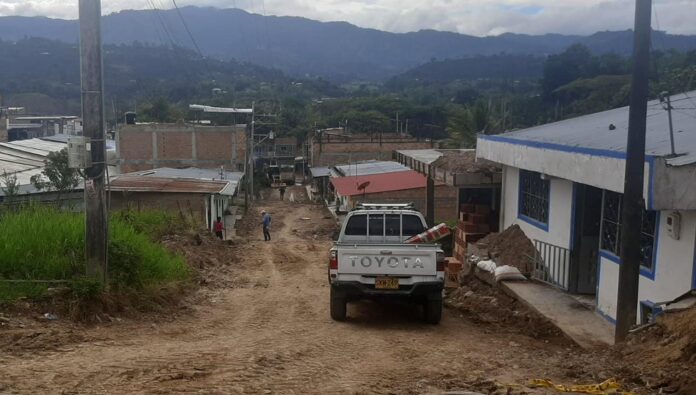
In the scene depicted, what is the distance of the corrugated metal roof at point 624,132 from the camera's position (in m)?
8.81

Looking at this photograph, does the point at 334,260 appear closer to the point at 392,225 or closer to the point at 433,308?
the point at 433,308

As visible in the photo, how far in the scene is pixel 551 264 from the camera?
41.0 feet

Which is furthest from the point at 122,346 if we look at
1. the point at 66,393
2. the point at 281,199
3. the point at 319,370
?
the point at 281,199

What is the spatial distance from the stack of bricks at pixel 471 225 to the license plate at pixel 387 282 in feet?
22.9

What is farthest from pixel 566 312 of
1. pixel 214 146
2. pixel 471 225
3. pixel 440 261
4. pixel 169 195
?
pixel 214 146

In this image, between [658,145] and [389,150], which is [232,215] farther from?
[658,145]

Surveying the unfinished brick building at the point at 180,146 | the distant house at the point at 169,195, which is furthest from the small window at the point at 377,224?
the unfinished brick building at the point at 180,146

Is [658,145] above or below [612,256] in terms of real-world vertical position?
above

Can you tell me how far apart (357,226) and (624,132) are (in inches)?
193

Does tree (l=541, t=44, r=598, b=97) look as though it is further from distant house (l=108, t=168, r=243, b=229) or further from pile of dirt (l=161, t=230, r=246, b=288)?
Result: pile of dirt (l=161, t=230, r=246, b=288)

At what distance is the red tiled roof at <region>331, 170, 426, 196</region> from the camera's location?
30.9 meters

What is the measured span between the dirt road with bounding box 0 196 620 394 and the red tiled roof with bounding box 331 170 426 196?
18896mm

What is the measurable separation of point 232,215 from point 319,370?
3179 cm

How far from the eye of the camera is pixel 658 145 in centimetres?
927
